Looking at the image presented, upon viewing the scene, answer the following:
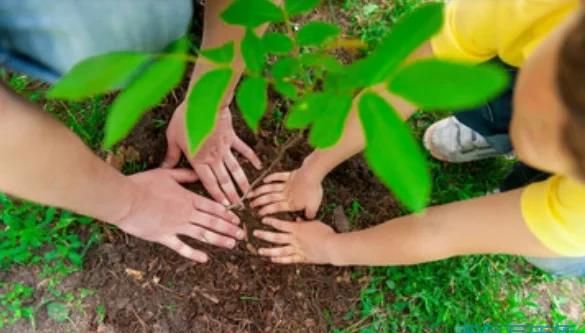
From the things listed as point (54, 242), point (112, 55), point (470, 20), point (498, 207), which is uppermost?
point (112, 55)

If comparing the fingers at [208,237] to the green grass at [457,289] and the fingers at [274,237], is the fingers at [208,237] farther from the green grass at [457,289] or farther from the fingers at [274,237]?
the green grass at [457,289]

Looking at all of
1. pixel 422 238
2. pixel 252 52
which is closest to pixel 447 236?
pixel 422 238

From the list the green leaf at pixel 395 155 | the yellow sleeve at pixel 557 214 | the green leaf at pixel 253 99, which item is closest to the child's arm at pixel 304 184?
the yellow sleeve at pixel 557 214

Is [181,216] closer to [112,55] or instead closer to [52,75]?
[52,75]

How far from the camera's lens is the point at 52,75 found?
1189 mm

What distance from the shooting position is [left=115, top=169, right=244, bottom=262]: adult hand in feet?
4.89

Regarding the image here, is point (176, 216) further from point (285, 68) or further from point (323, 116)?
point (323, 116)

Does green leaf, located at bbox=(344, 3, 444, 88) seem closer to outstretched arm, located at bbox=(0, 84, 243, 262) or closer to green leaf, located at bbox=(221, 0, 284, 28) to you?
green leaf, located at bbox=(221, 0, 284, 28)

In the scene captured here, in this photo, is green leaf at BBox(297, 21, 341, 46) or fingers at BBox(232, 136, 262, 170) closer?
green leaf at BBox(297, 21, 341, 46)

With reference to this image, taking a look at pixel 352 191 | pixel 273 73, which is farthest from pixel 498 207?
pixel 273 73

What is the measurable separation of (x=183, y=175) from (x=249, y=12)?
82 centimetres

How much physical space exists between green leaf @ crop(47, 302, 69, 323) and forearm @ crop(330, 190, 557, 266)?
578 mm

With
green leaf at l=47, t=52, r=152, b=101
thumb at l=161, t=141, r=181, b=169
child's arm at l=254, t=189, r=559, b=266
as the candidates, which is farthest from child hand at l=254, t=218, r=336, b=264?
green leaf at l=47, t=52, r=152, b=101

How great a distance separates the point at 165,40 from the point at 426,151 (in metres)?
0.81
